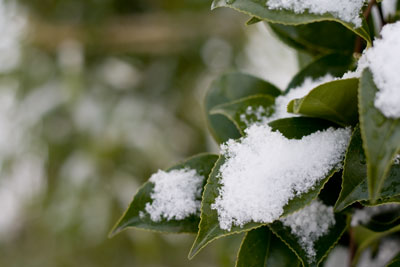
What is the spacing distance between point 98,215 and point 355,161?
3.88 ft

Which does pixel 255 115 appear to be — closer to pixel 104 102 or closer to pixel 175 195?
pixel 175 195

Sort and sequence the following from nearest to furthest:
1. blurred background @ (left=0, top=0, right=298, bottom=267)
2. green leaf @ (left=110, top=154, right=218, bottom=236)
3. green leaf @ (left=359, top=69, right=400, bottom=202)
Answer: green leaf @ (left=359, top=69, right=400, bottom=202) → green leaf @ (left=110, top=154, right=218, bottom=236) → blurred background @ (left=0, top=0, right=298, bottom=267)

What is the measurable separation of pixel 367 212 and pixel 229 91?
151mm

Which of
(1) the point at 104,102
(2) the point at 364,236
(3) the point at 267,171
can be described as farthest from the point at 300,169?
(1) the point at 104,102

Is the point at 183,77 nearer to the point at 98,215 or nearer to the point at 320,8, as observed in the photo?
the point at 98,215

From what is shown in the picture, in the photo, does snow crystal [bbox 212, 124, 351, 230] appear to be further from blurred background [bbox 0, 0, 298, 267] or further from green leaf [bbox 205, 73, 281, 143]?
blurred background [bbox 0, 0, 298, 267]

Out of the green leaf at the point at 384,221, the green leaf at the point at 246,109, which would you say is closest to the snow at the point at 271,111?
the green leaf at the point at 246,109

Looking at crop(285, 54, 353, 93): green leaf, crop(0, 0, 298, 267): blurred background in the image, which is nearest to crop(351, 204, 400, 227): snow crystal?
crop(285, 54, 353, 93): green leaf

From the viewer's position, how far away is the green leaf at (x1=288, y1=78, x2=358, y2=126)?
9.0 inches

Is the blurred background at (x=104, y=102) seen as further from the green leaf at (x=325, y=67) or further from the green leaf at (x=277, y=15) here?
the green leaf at (x=277, y=15)

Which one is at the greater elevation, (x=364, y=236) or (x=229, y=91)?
(x=229, y=91)

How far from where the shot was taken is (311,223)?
0.86ft

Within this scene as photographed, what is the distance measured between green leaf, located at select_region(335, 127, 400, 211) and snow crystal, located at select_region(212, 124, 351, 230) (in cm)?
1

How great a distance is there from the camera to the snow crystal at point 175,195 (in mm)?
278
